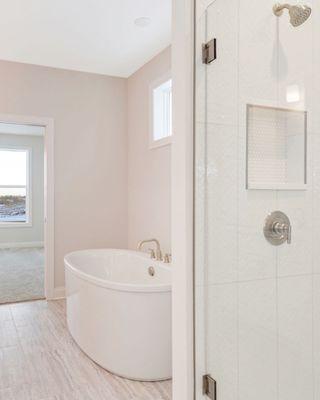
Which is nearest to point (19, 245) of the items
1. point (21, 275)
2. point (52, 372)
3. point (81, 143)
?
point (21, 275)

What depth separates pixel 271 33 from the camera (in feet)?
4.81

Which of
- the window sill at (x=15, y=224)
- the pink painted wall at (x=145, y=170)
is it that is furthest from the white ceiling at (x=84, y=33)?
the window sill at (x=15, y=224)

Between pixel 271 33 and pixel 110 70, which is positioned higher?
pixel 110 70

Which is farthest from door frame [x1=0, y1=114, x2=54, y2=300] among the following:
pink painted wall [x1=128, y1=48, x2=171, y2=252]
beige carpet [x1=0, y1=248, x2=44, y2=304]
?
pink painted wall [x1=128, y1=48, x2=171, y2=252]

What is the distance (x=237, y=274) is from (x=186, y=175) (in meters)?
0.45

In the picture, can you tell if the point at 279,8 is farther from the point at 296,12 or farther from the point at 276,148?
the point at 276,148

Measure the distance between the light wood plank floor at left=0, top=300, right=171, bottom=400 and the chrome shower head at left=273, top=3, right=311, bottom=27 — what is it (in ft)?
6.61

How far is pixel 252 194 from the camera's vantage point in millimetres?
1476

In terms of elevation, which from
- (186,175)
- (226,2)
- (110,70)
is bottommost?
(186,175)

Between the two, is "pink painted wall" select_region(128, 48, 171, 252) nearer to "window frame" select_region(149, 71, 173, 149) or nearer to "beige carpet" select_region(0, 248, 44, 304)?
"window frame" select_region(149, 71, 173, 149)

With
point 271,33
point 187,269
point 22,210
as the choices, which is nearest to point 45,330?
point 187,269

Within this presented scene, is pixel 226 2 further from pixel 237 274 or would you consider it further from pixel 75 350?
pixel 75 350

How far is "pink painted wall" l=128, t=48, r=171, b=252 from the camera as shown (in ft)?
11.9

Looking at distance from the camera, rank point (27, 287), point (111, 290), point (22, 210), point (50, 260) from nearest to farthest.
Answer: point (111, 290)
point (50, 260)
point (27, 287)
point (22, 210)
